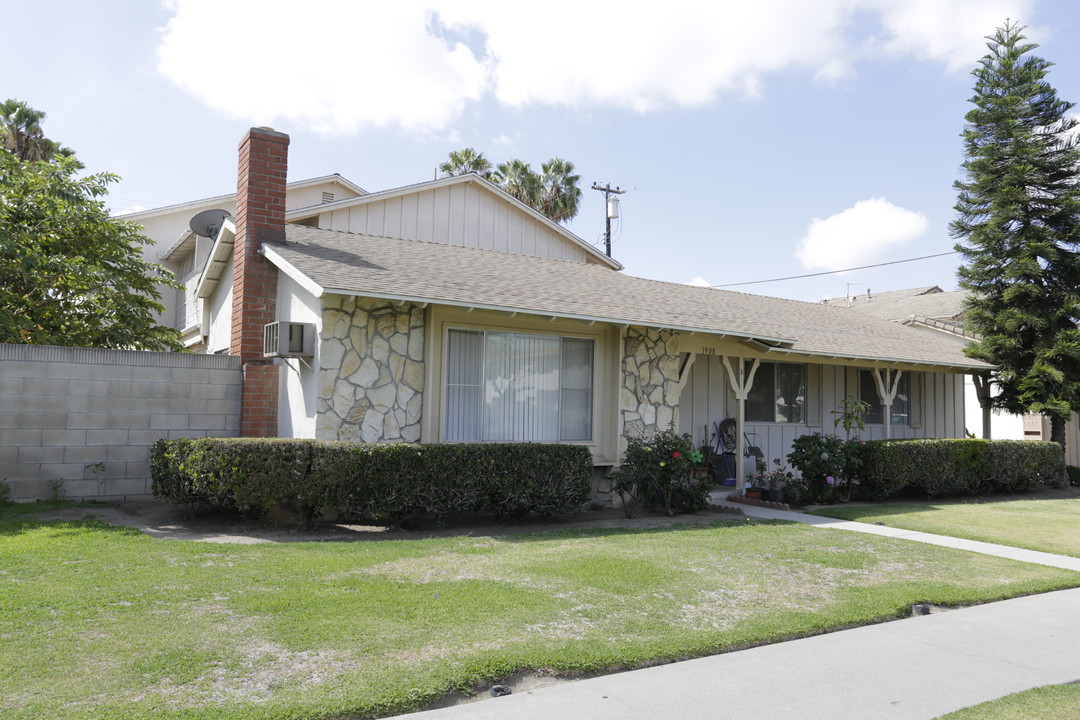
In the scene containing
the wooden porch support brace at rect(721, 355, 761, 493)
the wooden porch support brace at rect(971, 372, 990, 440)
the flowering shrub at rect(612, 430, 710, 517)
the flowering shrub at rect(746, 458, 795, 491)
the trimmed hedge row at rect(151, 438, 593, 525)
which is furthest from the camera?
the wooden porch support brace at rect(971, 372, 990, 440)

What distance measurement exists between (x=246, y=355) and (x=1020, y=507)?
1231 centimetres

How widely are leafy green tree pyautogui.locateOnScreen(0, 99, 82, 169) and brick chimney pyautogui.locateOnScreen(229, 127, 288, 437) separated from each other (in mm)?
16310

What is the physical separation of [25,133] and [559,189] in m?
18.5

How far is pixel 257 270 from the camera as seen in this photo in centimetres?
1084

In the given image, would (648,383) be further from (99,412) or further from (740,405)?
(99,412)

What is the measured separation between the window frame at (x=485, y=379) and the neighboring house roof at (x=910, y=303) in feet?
47.1

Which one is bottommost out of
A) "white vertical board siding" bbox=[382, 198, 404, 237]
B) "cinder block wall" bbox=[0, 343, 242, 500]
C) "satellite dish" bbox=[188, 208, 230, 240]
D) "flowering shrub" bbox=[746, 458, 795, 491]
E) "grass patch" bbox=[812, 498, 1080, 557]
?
"grass patch" bbox=[812, 498, 1080, 557]

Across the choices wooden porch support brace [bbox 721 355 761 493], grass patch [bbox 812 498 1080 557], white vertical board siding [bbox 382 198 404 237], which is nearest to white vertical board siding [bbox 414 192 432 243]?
white vertical board siding [bbox 382 198 404 237]

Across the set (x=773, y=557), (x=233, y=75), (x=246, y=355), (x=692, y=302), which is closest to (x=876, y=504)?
(x=692, y=302)

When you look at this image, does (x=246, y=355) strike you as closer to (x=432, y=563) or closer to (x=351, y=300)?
(x=351, y=300)

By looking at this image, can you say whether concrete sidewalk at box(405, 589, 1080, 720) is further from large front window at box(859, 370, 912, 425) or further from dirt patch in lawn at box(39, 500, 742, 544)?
large front window at box(859, 370, 912, 425)

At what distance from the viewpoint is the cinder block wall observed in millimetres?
9234

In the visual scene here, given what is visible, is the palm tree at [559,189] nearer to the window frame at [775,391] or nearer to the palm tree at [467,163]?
the palm tree at [467,163]

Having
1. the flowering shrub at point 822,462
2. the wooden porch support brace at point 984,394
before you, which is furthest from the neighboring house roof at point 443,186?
the flowering shrub at point 822,462
